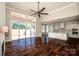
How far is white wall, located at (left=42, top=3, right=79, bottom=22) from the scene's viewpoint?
1.68 meters

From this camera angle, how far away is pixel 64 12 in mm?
1746

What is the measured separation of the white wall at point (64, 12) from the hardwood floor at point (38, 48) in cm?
56

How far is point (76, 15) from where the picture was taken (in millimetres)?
1697

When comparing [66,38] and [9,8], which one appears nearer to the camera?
[9,8]

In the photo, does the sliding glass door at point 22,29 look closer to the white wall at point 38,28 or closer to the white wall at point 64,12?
the white wall at point 38,28

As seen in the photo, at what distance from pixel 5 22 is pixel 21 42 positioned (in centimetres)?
56

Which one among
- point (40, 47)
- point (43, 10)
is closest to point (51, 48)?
point (40, 47)

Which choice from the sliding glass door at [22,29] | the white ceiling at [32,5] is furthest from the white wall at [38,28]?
the white ceiling at [32,5]

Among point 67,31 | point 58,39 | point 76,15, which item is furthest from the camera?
point 58,39

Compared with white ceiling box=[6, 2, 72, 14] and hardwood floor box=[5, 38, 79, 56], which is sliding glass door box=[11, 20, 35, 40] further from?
white ceiling box=[6, 2, 72, 14]

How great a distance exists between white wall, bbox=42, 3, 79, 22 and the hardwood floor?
559 millimetres

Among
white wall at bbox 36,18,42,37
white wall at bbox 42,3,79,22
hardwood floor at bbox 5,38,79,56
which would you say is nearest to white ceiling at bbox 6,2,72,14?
white wall at bbox 42,3,79,22

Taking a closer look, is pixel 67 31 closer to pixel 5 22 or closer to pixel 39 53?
pixel 39 53

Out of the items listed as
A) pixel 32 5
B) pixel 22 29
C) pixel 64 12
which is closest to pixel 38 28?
pixel 22 29
